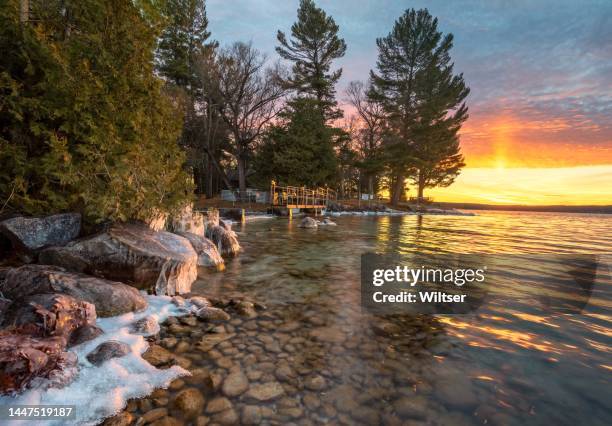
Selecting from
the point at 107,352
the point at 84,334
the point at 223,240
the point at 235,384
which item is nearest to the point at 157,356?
the point at 107,352

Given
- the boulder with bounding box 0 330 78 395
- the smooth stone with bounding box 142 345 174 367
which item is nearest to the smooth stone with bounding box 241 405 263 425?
the smooth stone with bounding box 142 345 174 367

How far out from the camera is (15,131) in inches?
205

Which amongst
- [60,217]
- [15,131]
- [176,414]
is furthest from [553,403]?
[15,131]

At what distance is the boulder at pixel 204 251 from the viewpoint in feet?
24.5

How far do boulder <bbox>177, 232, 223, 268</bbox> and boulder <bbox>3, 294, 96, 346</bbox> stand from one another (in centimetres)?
386

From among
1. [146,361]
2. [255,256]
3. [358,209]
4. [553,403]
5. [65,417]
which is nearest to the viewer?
[65,417]

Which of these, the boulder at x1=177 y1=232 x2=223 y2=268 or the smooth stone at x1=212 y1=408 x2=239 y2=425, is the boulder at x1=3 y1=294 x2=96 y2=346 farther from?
the boulder at x1=177 y1=232 x2=223 y2=268

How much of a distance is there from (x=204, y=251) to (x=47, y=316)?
4.46m

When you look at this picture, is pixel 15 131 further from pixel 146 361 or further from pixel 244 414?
pixel 244 414

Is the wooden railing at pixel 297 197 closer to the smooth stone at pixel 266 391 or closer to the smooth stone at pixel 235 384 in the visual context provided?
the smooth stone at pixel 235 384

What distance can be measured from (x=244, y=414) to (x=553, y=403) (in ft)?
9.25

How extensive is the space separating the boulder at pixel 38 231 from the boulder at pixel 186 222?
2.63 m

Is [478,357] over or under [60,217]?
under

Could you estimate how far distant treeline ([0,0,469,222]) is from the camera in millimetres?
5203
